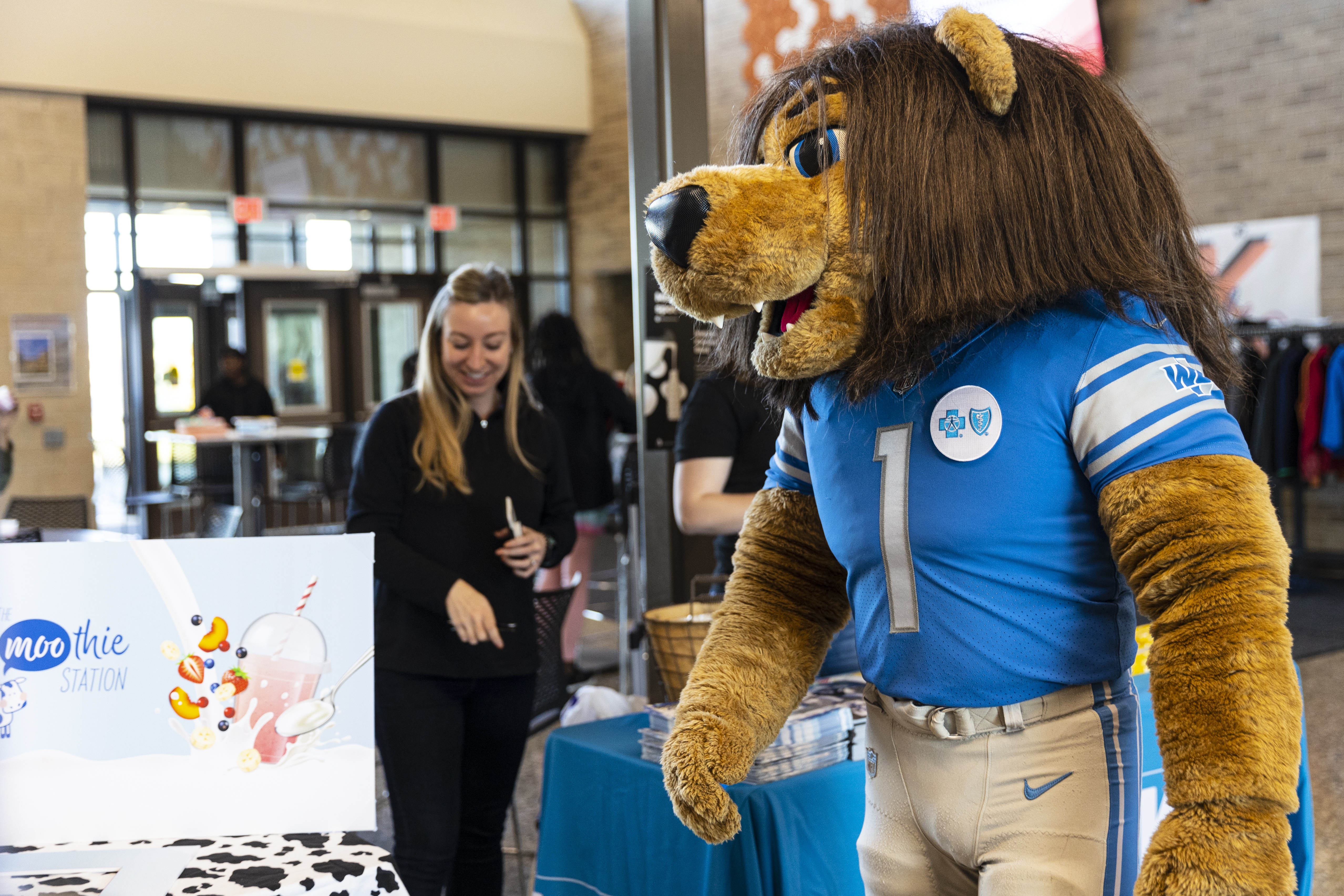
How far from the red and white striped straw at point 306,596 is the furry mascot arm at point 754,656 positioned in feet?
1.47

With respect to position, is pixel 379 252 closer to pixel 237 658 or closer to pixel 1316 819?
pixel 1316 819

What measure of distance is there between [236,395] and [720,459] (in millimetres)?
7284

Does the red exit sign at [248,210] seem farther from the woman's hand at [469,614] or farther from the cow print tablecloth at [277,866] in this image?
the cow print tablecloth at [277,866]

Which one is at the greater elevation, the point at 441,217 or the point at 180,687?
the point at 441,217

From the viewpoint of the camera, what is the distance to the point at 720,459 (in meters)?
2.74

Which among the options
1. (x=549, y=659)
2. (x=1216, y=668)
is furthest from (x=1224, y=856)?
(x=549, y=659)

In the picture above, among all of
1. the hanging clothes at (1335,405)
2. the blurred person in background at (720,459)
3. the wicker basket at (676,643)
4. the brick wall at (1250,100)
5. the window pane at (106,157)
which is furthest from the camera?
the window pane at (106,157)

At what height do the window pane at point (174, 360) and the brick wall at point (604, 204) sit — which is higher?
the brick wall at point (604, 204)

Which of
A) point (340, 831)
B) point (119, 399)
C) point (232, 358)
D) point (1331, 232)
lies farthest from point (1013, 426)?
point (119, 399)

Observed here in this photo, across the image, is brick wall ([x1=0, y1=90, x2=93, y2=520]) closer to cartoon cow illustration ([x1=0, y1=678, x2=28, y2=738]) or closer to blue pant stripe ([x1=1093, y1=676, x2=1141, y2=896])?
cartoon cow illustration ([x1=0, y1=678, x2=28, y2=738])

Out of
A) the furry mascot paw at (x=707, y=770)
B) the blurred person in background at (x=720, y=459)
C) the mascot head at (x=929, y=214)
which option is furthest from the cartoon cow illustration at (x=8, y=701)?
the blurred person in background at (x=720, y=459)

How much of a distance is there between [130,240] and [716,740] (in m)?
10.1

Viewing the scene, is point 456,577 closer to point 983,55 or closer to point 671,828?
point 671,828

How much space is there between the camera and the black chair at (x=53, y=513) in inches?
203
